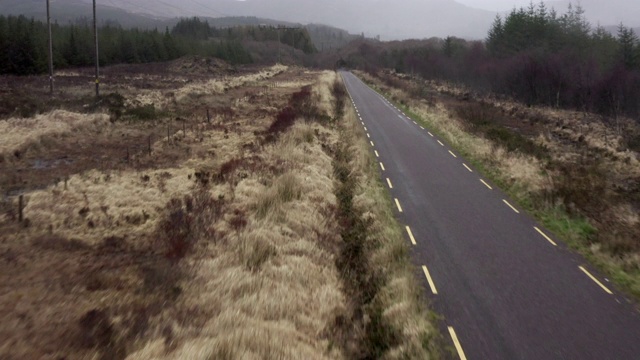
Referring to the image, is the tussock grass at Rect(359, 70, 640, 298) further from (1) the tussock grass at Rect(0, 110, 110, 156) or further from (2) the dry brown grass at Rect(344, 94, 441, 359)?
(1) the tussock grass at Rect(0, 110, 110, 156)

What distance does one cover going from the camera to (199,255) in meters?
12.1

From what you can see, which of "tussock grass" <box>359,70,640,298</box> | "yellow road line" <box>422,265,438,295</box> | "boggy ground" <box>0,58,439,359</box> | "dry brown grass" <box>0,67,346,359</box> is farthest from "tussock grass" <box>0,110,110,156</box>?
"tussock grass" <box>359,70,640,298</box>

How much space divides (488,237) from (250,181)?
8.29 metres

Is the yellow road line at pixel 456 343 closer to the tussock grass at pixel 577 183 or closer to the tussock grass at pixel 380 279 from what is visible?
the tussock grass at pixel 380 279

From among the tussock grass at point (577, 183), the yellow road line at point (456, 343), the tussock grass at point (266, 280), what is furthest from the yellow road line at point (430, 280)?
the tussock grass at point (577, 183)

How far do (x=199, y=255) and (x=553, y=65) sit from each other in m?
67.2

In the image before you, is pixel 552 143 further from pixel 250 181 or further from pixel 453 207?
pixel 250 181

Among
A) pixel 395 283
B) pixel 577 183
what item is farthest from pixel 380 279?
pixel 577 183

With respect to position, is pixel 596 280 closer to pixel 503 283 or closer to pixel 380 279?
pixel 503 283

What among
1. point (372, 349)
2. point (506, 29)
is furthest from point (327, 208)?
point (506, 29)

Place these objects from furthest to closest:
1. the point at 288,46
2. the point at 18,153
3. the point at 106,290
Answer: the point at 288,46, the point at 18,153, the point at 106,290

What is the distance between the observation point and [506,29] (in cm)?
9456

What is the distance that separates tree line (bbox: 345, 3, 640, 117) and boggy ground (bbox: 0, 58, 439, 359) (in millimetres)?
48889

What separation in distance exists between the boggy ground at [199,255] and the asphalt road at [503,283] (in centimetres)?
83
